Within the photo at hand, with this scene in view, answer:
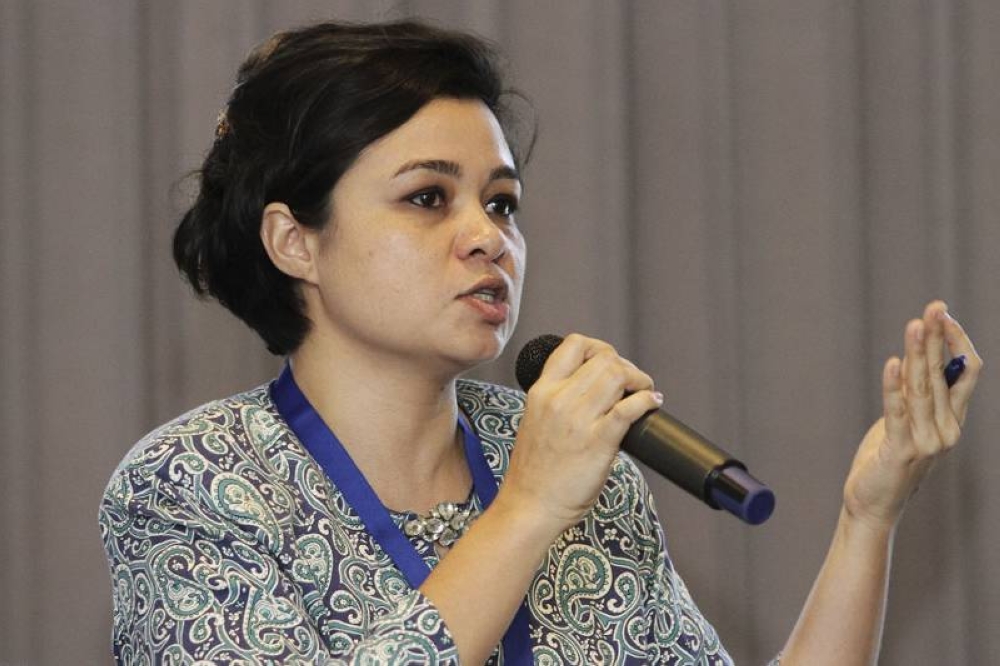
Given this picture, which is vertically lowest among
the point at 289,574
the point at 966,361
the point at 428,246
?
the point at 289,574

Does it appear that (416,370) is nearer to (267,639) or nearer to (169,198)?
(267,639)

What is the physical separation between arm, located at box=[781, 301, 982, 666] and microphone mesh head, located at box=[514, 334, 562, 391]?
38 centimetres

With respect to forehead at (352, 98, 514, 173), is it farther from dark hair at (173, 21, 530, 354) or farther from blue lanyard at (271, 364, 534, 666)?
blue lanyard at (271, 364, 534, 666)

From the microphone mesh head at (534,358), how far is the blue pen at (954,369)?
0.44 m

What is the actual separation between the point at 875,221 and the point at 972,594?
72 centimetres

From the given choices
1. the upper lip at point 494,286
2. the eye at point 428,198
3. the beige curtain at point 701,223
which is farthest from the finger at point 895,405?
the beige curtain at point 701,223

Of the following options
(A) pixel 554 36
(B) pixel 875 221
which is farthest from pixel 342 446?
(B) pixel 875 221

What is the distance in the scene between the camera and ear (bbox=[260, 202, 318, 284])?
1727 millimetres

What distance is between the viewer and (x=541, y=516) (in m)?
1.37

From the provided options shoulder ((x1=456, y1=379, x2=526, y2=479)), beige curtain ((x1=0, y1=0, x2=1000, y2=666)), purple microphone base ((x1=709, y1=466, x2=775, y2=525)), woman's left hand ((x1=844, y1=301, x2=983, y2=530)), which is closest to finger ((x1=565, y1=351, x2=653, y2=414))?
purple microphone base ((x1=709, y1=466, x2=775, y2=525))

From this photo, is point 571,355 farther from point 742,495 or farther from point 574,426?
point 742,495

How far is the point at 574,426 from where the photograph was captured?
1321 millimetres

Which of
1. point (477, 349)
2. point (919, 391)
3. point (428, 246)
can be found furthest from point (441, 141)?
point (919, 391)

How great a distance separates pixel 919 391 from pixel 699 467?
1.54 ft
